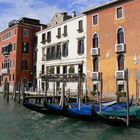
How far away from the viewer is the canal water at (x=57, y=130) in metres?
12.7

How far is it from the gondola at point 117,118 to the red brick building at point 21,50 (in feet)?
67.6

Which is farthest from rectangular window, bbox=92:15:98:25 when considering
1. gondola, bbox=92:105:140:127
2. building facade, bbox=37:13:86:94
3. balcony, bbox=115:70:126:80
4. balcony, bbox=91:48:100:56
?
gondola, bbox=92:105:140:127

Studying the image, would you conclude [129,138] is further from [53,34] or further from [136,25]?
[53,34]

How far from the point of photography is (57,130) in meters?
14.2

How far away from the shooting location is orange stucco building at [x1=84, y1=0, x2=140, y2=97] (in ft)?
70.9

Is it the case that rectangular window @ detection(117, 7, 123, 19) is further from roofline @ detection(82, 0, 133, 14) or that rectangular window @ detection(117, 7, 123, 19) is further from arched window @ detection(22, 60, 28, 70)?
arched window @ detection(22, 60, 28, 70)

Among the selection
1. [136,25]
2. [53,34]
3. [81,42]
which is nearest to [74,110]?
[136,25]

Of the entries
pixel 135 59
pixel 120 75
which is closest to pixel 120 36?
pixel 135 59

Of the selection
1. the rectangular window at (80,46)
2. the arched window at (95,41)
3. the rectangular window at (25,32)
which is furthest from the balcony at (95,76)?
the rectangular window at (25,32)

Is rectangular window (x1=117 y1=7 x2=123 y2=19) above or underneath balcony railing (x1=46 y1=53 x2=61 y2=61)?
above

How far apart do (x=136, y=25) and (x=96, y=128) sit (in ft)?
31.7

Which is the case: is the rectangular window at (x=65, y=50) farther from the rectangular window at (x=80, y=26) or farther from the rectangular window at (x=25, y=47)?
the rectangular window at (x=25, y=47)

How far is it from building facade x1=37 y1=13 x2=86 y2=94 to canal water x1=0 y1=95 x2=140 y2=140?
7.38 meters

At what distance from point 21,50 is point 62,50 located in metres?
7.68
